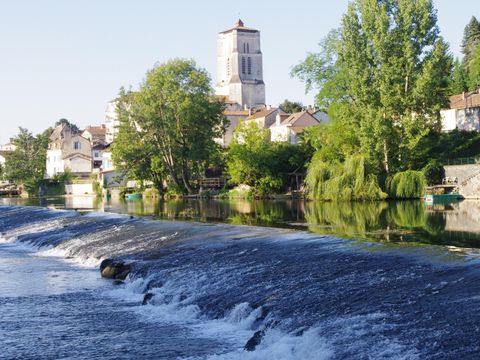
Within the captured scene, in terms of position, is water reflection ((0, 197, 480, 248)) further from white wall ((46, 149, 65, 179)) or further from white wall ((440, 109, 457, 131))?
white wall ((46, 149, 65, 179))

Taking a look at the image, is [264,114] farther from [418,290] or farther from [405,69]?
[418,290]

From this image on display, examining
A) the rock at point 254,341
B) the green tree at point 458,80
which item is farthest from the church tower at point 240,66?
the rock at point 254,341

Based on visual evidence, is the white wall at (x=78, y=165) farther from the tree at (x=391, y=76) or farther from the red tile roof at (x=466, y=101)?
the tree at (x=391, y=76)

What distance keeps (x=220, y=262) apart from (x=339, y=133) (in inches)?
1759

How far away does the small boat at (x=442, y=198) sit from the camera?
55438 millimetres

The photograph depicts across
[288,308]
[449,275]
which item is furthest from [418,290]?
[288,308]

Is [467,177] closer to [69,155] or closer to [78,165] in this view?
[78,165]

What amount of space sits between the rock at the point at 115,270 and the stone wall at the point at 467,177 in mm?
42152

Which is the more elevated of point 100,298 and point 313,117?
point 313,117

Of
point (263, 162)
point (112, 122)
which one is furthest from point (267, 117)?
point (112, 122)

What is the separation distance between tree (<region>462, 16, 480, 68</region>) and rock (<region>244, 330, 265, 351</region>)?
405 ft

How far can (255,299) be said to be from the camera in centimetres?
1802

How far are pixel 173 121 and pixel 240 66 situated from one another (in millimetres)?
104352

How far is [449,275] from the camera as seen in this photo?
16.6 meters
